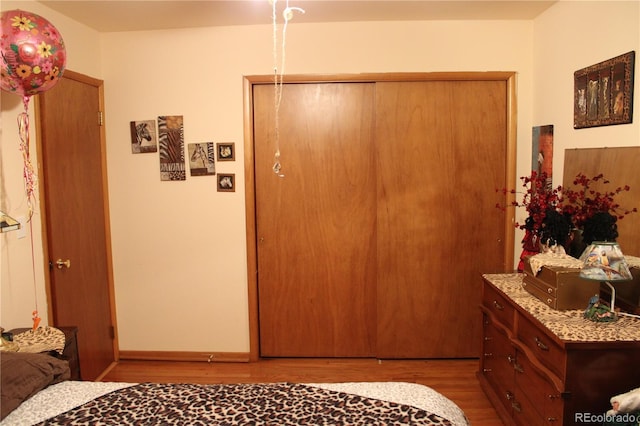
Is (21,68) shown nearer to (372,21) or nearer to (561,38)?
(372,21)

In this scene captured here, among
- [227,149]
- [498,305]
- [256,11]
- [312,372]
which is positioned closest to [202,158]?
[227,149]

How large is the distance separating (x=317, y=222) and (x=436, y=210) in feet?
2.81

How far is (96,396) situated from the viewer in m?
1.67

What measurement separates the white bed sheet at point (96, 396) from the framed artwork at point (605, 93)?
1569 mm

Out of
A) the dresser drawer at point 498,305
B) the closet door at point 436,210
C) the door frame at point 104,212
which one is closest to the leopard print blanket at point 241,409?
the dresser drawer at point 498,305

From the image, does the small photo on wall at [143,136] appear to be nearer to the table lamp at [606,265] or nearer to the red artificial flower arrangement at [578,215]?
the red artificial flower arrangement at [578,215]

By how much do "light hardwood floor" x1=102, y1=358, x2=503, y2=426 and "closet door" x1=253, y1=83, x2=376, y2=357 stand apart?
0.39ft

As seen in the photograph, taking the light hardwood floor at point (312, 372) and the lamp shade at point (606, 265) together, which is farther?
the light hardwood floor at point (312, 372)

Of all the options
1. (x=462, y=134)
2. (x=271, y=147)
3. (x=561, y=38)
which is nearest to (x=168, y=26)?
(x=271, y=147)

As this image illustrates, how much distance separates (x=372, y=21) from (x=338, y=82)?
46cm

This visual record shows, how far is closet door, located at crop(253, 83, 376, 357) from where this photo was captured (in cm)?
307

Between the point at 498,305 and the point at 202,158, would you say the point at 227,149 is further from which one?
the point at 498,305

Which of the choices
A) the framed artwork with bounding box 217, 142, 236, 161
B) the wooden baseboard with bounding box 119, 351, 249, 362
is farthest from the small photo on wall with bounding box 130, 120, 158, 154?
the wooden baseboard with bounding box 119, 351, 249, 362

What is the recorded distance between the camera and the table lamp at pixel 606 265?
5.64 feet
